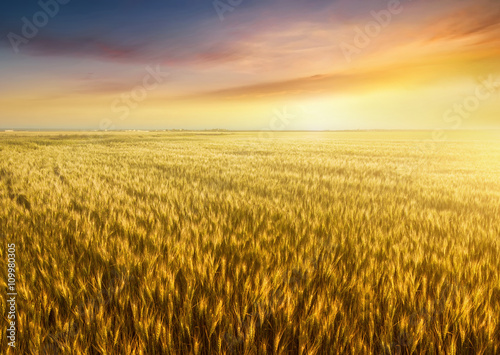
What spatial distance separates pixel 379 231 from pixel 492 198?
17.0 feet

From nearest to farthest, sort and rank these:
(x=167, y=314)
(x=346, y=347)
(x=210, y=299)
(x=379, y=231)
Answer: (x=346, y=347)
(x=167, y=314)
(x=210, y=299)
(x=379, y=231)

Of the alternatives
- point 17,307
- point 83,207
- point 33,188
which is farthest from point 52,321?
point 33,188

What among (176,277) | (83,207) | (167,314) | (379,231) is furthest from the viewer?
(83,207)

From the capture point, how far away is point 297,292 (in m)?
2.00

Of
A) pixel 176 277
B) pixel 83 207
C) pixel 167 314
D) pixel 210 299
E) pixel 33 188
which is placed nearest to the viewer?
pixel 167 314

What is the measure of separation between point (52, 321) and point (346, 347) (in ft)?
6.23

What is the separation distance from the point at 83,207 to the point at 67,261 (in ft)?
8.49

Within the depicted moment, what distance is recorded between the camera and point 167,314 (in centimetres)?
178

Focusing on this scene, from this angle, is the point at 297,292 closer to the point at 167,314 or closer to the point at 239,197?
the point at 167,314

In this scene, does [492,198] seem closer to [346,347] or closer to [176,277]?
[346,347]

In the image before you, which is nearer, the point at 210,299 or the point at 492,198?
the point at 210,299

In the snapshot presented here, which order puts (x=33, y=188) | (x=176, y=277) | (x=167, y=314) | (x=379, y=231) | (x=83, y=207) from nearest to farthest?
1. (x=167, y=314)
2. (x=176, y=277)
3. (x=379, y=231)
4. (x=83, y=207)
5. (x=33, y=188)

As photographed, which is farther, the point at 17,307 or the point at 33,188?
the point at 33,188

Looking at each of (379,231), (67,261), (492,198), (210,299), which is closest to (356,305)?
(210,299)
